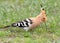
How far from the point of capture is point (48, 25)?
9.35 meters

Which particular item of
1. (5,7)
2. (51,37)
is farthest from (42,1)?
(51,37)

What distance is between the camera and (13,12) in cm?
1041

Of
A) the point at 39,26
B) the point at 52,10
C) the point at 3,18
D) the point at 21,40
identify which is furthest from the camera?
the point at 52,10

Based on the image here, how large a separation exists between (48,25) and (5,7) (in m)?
2.06

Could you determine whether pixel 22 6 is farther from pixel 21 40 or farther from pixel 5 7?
pixel 21 40

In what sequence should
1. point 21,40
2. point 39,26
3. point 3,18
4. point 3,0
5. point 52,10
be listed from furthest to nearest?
1. point 3,0
2. point 52,10
3. point 3,18
4. point 39,26
5. point 21,40

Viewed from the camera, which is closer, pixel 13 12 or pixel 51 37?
pixel 51 37

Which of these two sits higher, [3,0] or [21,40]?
[3,0]

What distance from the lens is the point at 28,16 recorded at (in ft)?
32.9

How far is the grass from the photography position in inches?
336

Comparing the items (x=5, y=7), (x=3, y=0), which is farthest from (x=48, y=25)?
(x=3, y=0)

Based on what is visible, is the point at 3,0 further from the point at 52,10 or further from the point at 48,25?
the point at 48,25

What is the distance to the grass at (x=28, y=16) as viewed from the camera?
854cm

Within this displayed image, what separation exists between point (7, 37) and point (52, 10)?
2567 mm
